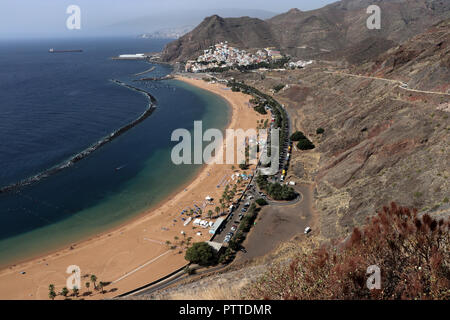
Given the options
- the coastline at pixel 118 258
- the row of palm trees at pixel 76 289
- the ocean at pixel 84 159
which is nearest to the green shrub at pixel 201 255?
the coastline at pixel 118 258

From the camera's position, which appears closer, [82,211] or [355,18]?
[82,211]

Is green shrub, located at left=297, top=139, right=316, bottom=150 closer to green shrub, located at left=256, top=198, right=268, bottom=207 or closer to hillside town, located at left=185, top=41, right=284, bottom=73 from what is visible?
green shrub, located at left=256, top=198, right=268, bottom=207

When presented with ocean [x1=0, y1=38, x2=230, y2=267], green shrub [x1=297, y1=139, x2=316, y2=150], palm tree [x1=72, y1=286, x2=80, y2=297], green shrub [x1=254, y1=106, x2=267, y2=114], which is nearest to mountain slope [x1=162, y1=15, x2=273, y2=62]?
ocean [x1=0, y1=38, x2=230, y2=267]

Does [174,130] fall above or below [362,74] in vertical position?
below

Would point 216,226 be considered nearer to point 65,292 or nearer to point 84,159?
point 65,292

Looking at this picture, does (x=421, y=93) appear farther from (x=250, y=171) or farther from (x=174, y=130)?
(x=174, y=130)
